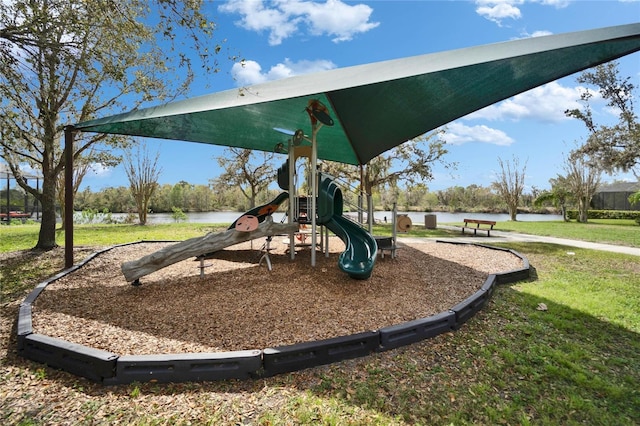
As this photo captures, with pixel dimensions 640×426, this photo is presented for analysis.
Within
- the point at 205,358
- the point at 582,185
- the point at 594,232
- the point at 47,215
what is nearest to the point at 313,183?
the point at 205,358

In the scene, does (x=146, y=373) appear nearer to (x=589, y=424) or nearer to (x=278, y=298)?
(x=278, y=298)

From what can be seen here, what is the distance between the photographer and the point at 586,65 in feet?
11.6

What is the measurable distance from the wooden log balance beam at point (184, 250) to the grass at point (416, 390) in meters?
1.49

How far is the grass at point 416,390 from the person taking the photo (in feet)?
7.18

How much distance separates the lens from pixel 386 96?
4754mm

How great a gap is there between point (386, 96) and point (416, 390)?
3973 millimetres

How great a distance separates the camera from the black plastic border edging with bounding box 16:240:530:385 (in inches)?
100

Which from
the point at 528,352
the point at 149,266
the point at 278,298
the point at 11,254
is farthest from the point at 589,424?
the point at 11,254

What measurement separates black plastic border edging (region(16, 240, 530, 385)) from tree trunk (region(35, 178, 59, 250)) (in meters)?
6.12

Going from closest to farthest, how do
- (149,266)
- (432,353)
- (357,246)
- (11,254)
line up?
(432,353) → (149,266) → (357,246) → (11,254)

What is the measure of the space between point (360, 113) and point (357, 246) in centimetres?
250

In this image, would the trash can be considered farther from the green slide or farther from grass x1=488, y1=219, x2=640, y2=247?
the green slide

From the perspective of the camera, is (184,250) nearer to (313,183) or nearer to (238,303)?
(238,303)

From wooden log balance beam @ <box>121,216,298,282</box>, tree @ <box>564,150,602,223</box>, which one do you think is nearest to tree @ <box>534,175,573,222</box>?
tree @ <box>564,150,602,223</box>
